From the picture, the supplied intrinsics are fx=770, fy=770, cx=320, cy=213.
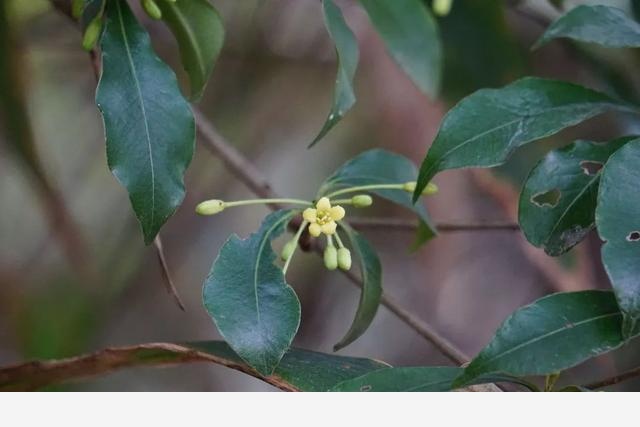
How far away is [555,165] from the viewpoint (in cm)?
57

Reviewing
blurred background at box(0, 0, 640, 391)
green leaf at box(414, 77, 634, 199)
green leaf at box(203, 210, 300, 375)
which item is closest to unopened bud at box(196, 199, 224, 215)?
green leaf at box(203, 210, 300, 375)

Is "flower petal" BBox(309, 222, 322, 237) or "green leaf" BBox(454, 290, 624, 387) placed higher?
"green leaf" BBox(454, 290, 624, 387)

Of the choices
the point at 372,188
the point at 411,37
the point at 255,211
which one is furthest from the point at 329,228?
the point at 255,211

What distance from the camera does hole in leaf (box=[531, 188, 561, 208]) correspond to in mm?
558

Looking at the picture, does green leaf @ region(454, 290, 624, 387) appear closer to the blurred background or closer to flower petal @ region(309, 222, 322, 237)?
flower petal @ region(309, 222, 322, 237)

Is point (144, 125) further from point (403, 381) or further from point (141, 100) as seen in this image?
point (403, 381)

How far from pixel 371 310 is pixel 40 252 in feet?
2.79

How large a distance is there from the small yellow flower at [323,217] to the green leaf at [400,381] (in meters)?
0.13

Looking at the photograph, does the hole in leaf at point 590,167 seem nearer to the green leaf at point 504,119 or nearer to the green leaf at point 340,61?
the green leaf at point 504,119

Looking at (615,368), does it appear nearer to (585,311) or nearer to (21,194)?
(585,311)

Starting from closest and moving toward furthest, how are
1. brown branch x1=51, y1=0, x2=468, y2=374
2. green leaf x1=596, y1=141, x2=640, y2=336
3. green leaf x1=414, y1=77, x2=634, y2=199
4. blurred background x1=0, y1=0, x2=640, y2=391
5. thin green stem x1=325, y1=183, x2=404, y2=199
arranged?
1. green leaf x1=596, y1=141, x2=640, y2=336
2. green leaf x1=414, y1=77, x2=634, y2=199
3. thin green stem x1=325, y1=183, x2=404, y2=199
4. brown branch x1=51, y1=0, x2=468, y2=374
5. blurred background x1=0, y1=0, x2=640, y2=391

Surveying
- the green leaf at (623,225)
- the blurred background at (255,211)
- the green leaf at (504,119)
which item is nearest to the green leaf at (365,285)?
the green leaf at (504,119)

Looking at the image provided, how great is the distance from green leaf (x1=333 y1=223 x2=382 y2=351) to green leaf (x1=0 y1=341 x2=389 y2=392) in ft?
0.19
